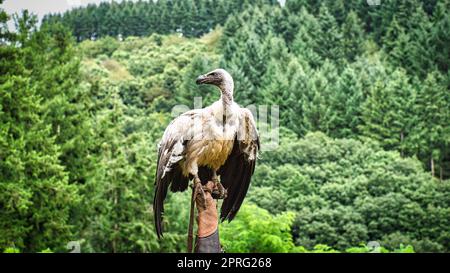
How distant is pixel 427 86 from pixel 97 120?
2036 centimetres

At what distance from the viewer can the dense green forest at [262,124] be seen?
69.1 ft

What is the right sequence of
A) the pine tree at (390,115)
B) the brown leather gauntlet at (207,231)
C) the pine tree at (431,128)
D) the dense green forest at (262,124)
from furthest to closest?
the pine tree at (390,115), the pine tree at (431,128), the dense green forest at (262,124), the brown leather gauntlet at (207,231)

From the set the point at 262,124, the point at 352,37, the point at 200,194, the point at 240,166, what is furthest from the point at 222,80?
the point at 352,37

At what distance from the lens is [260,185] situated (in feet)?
107

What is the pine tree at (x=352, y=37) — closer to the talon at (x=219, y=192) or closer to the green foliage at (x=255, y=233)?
the green foliage at (x=255, y=233)

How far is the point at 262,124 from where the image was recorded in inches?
1320

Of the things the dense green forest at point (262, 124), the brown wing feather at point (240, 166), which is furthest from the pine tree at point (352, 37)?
the brown wing feather at point (240, 166)

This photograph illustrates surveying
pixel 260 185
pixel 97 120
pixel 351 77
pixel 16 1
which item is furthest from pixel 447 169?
pixel 16 1

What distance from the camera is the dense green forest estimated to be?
21047 millimetres

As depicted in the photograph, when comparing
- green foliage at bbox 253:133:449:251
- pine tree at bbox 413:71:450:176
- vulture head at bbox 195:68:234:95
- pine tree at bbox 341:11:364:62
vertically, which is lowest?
green foliage at bbox 253:133:449:251

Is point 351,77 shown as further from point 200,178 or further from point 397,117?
point 200,178

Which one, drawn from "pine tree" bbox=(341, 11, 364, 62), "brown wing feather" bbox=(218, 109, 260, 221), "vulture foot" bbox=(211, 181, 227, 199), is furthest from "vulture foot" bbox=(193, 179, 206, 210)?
"pine tree" bbox=(341, 11, 364, 62)

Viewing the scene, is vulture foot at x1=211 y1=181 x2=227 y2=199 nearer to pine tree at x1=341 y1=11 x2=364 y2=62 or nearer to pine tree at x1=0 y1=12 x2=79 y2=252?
pine tree at x1=0 y1=12 x2=79 y2=252
